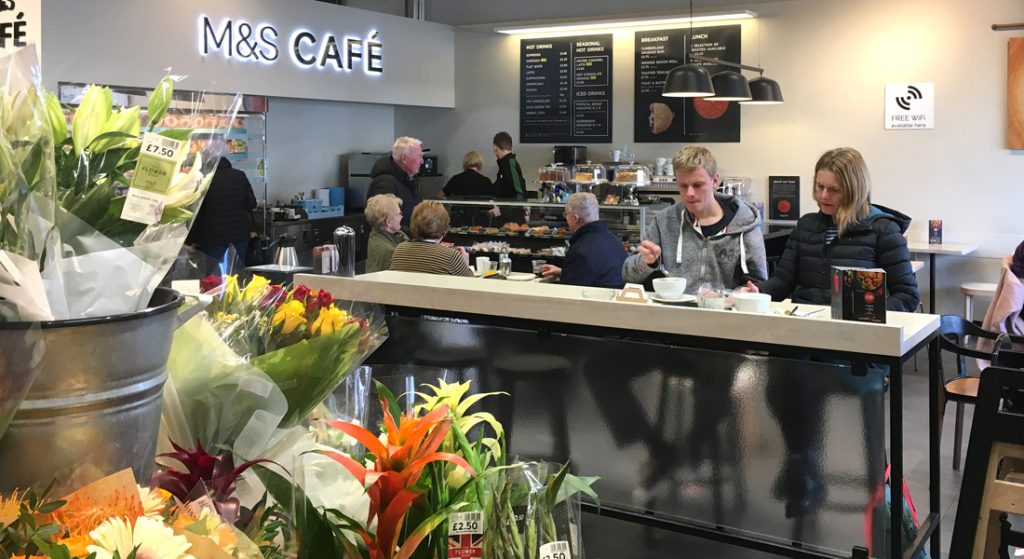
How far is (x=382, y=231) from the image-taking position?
245 inches

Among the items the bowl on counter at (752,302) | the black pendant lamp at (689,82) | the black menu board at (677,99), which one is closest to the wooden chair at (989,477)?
the bowl on counter at (752,302)

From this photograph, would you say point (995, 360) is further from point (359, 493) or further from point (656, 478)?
point (359, 493)

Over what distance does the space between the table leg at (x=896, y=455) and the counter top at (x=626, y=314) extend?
0.08m

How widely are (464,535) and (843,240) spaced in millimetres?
3545

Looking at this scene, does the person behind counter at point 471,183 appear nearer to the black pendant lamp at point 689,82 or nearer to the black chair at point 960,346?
the black pendant lamp at point 689,82

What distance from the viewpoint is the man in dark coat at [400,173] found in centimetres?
822

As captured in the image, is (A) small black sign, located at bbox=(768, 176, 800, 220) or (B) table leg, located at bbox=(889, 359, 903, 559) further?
(A) small black sign, located at bbox=(768, 176, 800, 220)

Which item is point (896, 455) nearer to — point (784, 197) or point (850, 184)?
point (850, 184)

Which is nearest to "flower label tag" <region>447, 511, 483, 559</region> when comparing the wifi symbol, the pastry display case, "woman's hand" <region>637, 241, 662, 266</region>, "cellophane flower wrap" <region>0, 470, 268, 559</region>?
"cellophane flower wrap" <region>0, 470, 268, 559</region>

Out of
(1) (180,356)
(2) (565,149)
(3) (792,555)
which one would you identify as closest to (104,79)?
(2) (565,149)

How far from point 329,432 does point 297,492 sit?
27cm

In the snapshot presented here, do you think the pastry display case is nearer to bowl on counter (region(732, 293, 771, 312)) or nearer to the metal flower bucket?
bowl on counter (region(732, 293, 771, 312))

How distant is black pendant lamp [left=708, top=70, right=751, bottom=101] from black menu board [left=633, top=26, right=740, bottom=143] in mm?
1607

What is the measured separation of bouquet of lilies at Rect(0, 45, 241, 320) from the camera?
0.93m
